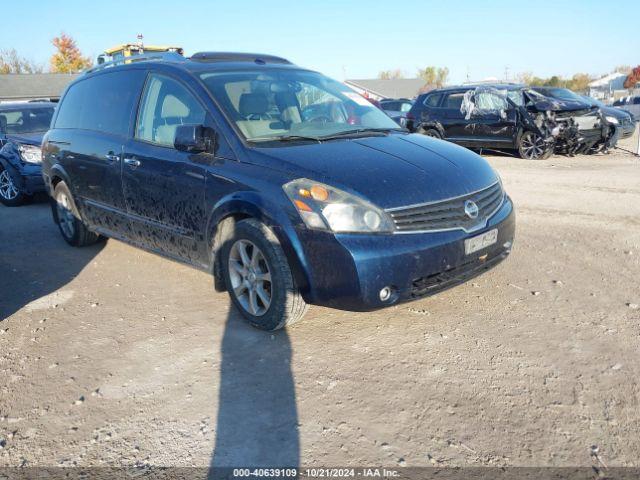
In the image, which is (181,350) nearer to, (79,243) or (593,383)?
(593,383)

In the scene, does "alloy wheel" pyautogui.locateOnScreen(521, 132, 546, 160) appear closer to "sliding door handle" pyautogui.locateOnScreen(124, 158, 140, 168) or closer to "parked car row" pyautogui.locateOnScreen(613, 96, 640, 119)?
"sliding door handle" pyautogui.locateOnScreen(124, 158, 140, 168)

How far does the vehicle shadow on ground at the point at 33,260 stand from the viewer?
4660 millimetres

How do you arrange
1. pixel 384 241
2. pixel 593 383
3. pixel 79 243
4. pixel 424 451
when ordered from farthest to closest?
1. pixel 79 243
2. pixel 384 241
3. pixel 593 383
4. pixel 424 451

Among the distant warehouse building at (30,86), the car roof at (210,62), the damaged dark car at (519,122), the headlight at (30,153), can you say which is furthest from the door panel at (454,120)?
the distant warehouse building at (30,86)

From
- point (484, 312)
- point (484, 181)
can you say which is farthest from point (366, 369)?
point (484, 181)

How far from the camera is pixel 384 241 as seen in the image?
3.10 m

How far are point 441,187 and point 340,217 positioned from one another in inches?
29.7

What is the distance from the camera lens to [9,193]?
28.7ft

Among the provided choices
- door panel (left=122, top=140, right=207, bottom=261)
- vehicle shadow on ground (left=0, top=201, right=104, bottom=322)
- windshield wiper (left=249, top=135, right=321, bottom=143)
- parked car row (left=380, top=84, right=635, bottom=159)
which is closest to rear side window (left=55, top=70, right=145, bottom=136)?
door panel (left=122, top=140, right=207, bottom=261)

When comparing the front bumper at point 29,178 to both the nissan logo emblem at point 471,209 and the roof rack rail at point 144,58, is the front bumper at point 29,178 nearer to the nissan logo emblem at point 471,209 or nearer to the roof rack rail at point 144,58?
the roof rack rail at point 144,58

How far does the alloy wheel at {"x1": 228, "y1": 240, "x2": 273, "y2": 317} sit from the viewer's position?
11.6 feet

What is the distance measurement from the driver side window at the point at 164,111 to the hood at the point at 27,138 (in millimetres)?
5028

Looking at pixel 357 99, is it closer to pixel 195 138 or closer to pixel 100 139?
pixel 195 138

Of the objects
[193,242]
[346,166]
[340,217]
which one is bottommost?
[193,242]
